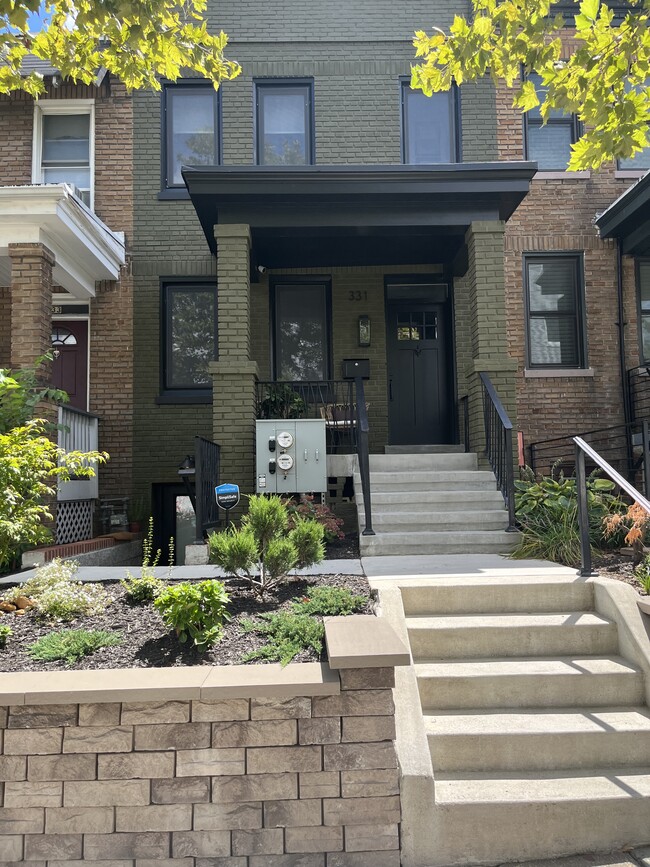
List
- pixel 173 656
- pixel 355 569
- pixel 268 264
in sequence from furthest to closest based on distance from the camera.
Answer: pixel 268 264 → pixel 355 569 → pixel 173 656

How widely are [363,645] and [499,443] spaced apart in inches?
179

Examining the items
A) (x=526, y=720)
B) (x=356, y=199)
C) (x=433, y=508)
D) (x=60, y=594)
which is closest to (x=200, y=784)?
(x=526, y=720)

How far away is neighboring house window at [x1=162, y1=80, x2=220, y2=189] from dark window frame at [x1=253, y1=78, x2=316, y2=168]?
23.0 inches

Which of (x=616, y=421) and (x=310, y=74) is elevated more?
(x=310, y=74)

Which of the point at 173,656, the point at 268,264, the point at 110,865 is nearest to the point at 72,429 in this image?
the point at 268,264

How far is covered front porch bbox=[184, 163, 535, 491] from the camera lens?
766 centimetres

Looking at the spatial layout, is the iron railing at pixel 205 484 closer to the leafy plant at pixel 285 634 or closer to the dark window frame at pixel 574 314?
the leafy plant at pixel 285 634

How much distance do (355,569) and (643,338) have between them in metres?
6.91

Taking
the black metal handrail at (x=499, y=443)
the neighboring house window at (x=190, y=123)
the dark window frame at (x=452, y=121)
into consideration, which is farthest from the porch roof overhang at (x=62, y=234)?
the black metal handrail at (x=499, y=443)

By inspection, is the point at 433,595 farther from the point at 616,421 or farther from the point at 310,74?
the point at 310,74

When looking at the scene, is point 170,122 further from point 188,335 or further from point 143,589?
point 143,589

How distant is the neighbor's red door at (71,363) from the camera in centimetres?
972

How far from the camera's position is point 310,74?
1029cm

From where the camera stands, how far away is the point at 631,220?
30.3ft
